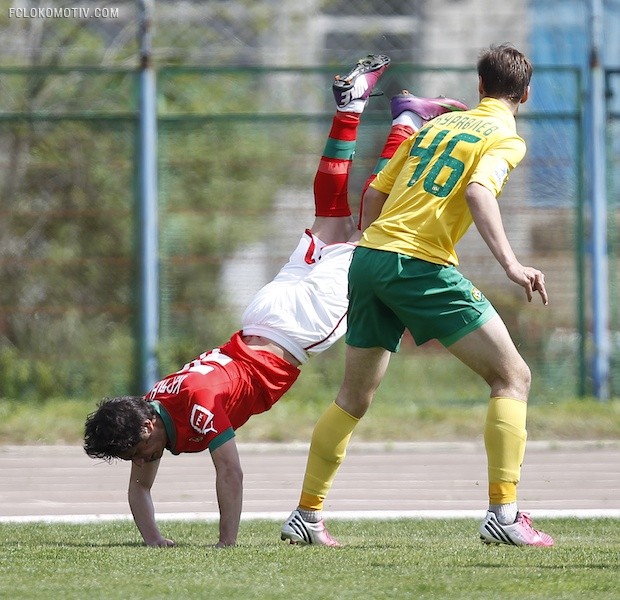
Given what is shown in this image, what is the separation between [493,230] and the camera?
507 centimetres

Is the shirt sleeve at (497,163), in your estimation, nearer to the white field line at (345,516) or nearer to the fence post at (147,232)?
the white field line at (345,516)

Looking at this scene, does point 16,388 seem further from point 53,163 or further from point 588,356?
point 588,356

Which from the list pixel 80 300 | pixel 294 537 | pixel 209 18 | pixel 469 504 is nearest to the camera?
pixel 294 537

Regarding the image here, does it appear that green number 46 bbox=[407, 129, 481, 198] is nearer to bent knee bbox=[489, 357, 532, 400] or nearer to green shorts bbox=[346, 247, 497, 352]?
green shorts bbox=[346, 247, 497, 352]

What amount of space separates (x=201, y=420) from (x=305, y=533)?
687 millimetres

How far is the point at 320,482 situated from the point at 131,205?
596cm

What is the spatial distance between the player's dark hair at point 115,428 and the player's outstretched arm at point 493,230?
1.52 m

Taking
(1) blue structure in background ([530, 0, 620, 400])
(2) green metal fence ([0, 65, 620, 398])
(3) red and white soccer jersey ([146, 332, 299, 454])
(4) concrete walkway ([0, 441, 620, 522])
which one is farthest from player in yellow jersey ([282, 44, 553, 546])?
(1) blue structure in background ([530, 0, 620, 400])

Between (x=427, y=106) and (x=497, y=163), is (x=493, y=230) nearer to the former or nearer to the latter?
(x=497, y=163)

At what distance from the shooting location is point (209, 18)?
475 inches

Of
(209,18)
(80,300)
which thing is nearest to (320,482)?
(80,300)

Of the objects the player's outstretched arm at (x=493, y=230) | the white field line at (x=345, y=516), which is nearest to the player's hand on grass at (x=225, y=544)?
the white field line at (x=345, y=516)

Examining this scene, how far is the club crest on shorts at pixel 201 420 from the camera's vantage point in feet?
17.6

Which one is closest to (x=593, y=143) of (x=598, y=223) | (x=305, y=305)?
(x=598, y=223)
